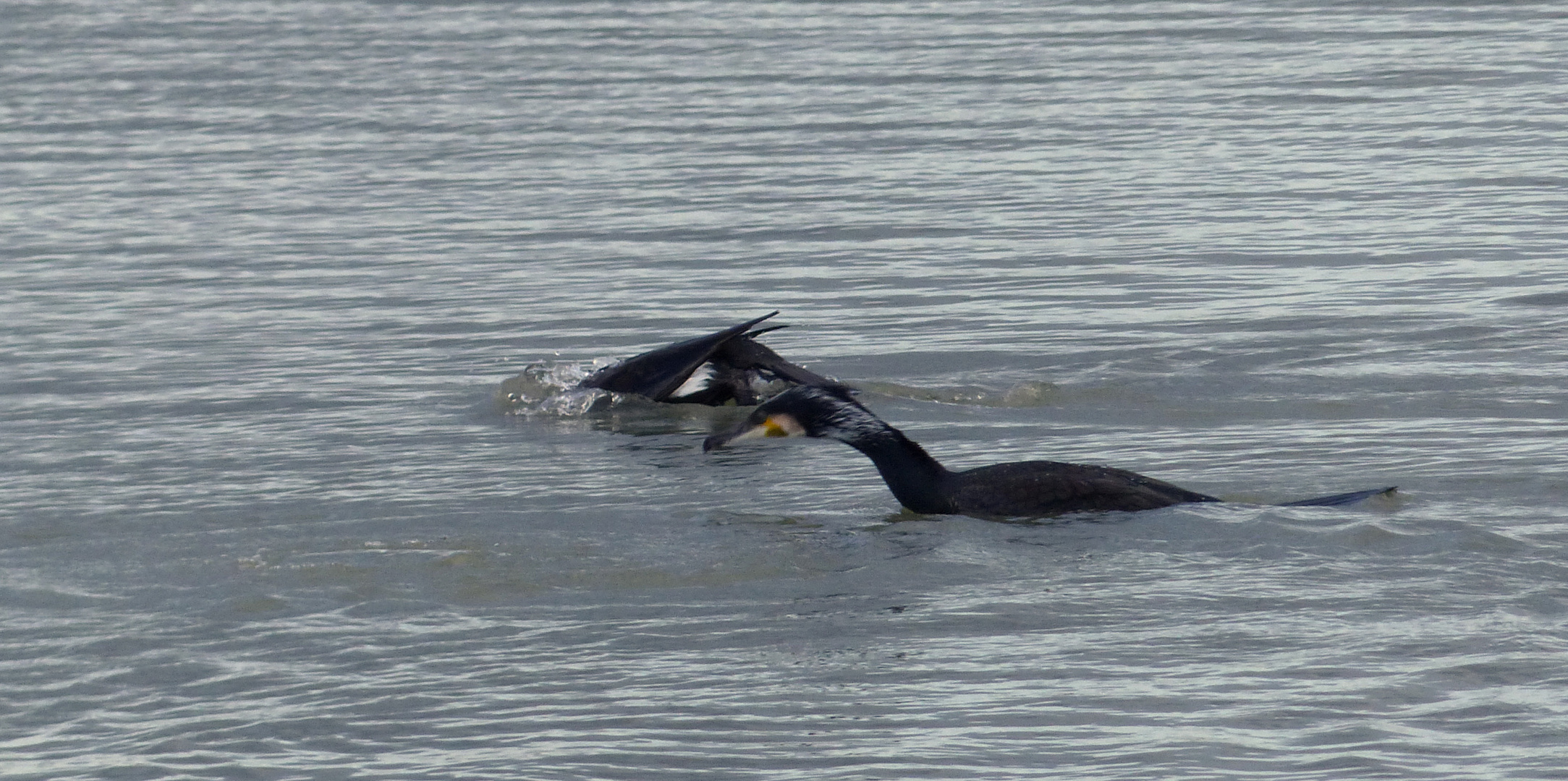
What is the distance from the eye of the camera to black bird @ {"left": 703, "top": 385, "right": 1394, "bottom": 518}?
8.36m

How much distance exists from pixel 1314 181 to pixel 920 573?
388 inches

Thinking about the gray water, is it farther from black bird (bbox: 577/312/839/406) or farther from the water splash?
black bird (bbox: 577/312/839/406)

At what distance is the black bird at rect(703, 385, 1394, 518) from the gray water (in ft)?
0.36

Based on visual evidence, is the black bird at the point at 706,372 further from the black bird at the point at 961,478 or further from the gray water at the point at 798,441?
the black bird at the point at 961,478

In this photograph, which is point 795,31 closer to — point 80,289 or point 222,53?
point 222,53

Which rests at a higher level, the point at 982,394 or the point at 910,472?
the point at 982,394

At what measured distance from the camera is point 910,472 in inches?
340

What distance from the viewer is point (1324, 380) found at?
10727 mm

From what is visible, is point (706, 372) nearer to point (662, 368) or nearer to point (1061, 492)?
point (662, 368)

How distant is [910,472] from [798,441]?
1.82m

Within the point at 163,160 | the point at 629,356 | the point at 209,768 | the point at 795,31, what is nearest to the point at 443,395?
the point at 629,356

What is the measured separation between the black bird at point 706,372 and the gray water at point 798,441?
17 cm

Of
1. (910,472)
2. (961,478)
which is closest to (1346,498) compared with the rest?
(961,478)

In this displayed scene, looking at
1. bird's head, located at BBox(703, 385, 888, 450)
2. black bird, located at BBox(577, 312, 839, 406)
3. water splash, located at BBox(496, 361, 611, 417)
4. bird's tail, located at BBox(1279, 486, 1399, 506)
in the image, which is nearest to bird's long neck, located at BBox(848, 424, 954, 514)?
bird's head, located at BBox(703, 385, 888, 450)
